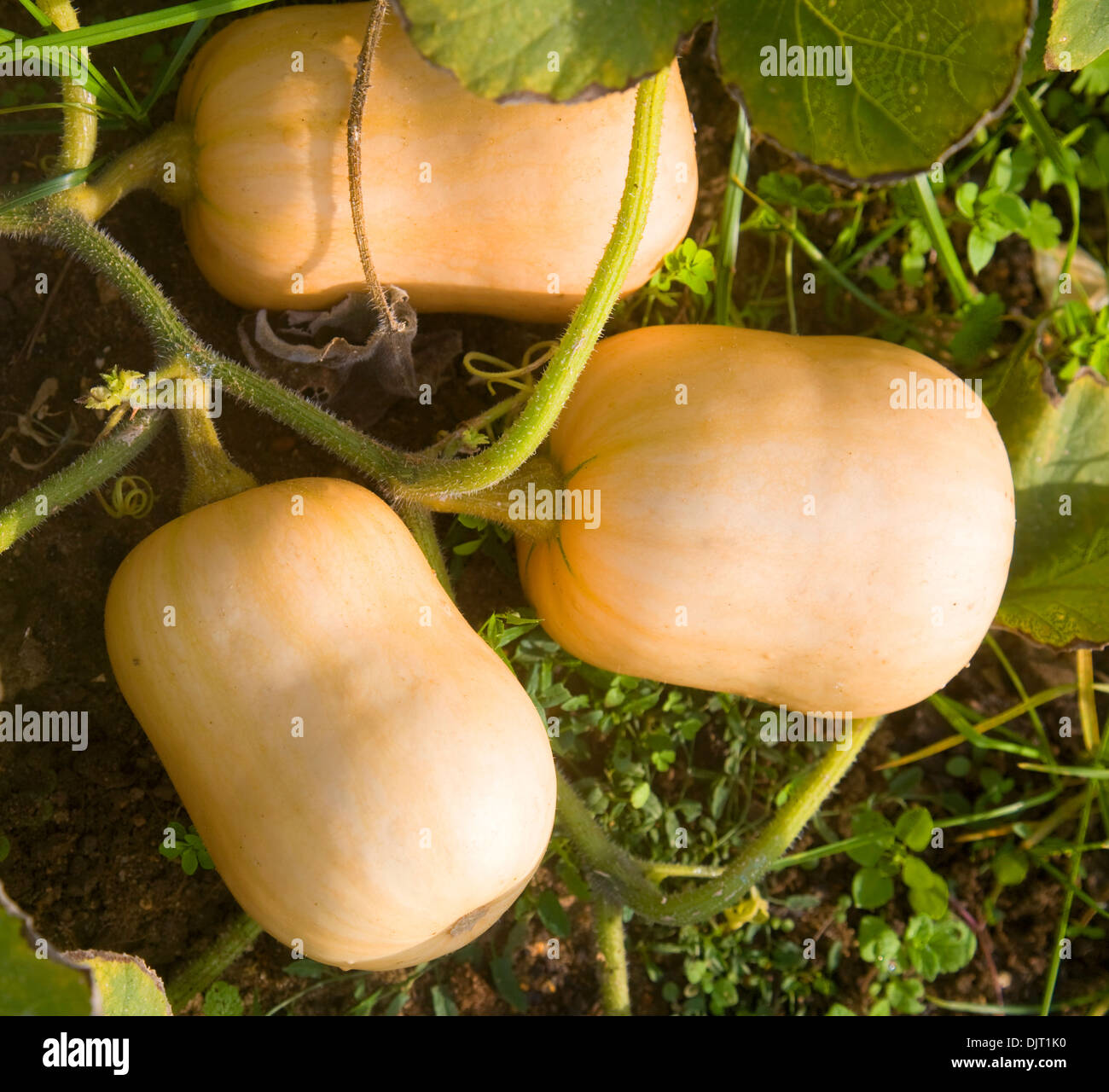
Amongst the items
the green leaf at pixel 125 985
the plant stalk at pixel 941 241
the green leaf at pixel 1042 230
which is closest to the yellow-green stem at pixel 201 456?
the green leaf at pixel 125 985

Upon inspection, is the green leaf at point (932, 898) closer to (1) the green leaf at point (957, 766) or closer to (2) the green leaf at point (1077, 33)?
(1) the green leaf at point (957, 766)

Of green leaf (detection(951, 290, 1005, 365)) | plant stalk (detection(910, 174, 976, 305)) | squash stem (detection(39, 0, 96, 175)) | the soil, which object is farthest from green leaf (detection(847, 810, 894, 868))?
squash stem (detection(39, 0, 96, 175))

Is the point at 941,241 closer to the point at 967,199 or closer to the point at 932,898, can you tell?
the point at 967,199

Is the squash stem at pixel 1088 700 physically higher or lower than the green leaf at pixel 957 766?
higher

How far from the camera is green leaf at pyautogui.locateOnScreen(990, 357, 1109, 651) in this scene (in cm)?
174

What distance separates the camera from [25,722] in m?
1.68

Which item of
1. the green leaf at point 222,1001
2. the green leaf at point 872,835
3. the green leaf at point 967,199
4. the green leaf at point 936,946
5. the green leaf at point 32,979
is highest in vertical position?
the green leaf at point 967,199

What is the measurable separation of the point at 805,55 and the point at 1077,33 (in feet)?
1.20

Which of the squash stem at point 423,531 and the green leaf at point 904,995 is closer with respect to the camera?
the squash stem at point 423,531

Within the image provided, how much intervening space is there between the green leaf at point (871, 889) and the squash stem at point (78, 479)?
140 centimetres

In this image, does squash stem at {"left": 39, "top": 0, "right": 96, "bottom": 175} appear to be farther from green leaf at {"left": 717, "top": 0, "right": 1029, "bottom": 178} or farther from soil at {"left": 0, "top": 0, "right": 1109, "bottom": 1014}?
green leaf at {"left": 717, "top": 0, "right": 1029, "bottom": 178}

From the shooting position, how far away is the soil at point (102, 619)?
1.68m

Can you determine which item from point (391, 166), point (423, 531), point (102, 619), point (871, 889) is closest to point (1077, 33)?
point (391, 166)

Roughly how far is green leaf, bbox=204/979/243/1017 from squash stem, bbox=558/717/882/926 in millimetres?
603
